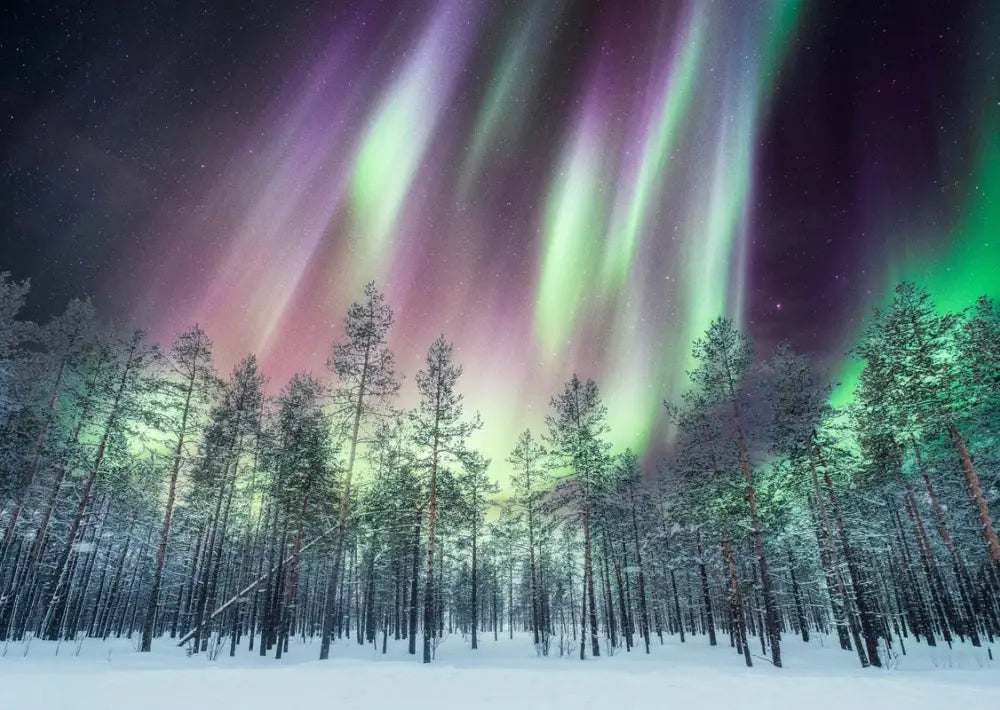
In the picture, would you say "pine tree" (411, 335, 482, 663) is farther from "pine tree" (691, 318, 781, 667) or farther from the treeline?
"pine tree" (691, 318, 781, 667)

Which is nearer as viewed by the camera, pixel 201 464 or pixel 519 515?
pixel 201 464

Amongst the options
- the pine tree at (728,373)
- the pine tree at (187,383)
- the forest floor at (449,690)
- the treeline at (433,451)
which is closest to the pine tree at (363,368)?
the treeline at (433,451)

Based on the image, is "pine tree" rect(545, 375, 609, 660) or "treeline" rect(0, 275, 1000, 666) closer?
"treeline" rect(0, 275, 1000, 666)

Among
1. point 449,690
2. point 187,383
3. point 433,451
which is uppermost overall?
point 187,383

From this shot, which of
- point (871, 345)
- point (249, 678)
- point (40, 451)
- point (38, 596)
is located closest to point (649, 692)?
point (249, 678)

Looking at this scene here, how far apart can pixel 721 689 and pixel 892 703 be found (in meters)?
3.42

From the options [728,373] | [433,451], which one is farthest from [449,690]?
[728,373]

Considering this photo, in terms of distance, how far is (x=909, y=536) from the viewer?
33875mm

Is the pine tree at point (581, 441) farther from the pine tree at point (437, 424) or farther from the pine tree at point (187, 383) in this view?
the pine tree at point (187, 383)

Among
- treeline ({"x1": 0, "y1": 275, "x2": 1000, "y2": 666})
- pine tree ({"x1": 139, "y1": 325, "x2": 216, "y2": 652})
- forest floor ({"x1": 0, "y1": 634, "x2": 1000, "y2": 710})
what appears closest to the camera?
forest floor ({"x1": 0, "y1": 634, "x2": 1000, "y2": 710})

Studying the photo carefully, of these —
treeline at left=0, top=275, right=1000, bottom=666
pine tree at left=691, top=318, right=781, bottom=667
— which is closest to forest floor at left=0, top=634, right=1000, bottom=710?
treeline at left=0, top=275, right=1000, bottom=666

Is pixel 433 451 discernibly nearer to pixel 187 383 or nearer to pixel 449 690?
pixel 187 383

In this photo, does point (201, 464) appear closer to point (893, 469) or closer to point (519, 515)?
point (519, 515)

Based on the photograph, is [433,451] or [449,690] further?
[433,451]
